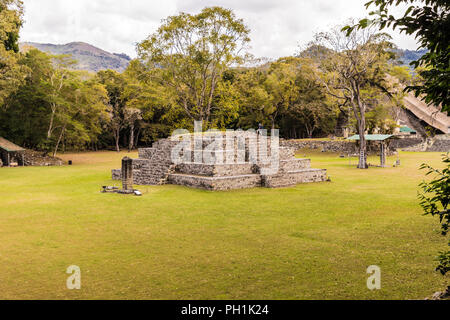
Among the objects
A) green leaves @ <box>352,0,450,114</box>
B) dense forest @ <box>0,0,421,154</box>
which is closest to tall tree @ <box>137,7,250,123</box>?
dense forest @ <box>0,0,421,154</box>

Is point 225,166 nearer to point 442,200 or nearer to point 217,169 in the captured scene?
point 217,169

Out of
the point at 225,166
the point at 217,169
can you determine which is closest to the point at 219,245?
the point at 217,169

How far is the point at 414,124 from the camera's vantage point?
180 ft

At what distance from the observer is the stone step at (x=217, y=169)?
16734mm

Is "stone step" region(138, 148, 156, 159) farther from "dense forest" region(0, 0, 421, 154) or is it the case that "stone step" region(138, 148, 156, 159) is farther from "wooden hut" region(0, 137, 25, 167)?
"wooden hut" region(0, 137, 25, 167)

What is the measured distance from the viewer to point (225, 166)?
16.9 meters

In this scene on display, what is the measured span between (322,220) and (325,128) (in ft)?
141

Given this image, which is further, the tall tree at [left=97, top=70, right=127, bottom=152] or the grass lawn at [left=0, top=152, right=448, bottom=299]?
the tall tree at [left=97, top=70, right=127, bottom=152]

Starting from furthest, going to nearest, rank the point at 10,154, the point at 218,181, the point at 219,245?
the point at 10,154, the point at 218,181, the point at 219,245

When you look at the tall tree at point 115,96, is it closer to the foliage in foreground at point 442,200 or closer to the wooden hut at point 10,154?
the wooden hut at point 10,154

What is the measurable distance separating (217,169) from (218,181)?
3.95ft

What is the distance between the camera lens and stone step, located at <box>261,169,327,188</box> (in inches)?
648

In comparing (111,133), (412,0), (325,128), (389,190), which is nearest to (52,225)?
(412,0)

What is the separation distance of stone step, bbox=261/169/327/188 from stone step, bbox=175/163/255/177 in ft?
3.98
